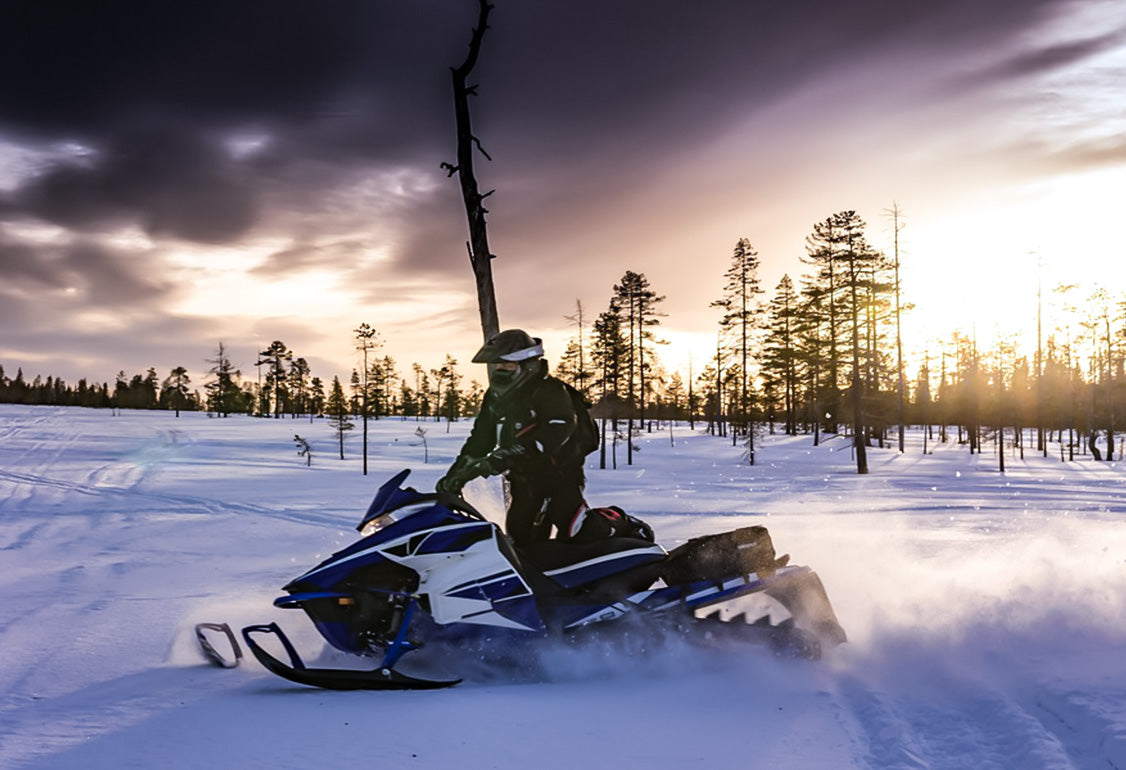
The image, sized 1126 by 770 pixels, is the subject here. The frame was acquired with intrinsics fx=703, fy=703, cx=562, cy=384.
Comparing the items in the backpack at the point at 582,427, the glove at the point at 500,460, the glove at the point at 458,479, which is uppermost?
the backpack at the point at 582,427

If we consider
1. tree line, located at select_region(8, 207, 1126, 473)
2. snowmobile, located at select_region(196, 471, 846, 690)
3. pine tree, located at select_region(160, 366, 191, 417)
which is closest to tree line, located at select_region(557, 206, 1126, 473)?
tree line, located at select_region(8, 207, 1126, 473)

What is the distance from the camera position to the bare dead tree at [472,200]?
32.9ft

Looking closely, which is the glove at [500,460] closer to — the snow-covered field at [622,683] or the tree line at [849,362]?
the snow-covered field at [622,683]

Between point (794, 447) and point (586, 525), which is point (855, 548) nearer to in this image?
point (586, 525)

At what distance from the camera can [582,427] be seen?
199 inches

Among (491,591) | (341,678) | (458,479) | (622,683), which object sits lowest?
→ (622,683)

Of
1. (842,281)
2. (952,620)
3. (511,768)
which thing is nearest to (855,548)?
(952,620)

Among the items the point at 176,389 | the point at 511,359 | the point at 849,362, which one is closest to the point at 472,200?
the point at 511,359

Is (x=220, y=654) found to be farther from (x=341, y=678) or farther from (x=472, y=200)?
(x=472, y=200)

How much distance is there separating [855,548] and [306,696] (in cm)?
763

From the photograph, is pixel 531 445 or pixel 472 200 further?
pixel 472 200

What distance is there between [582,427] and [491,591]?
4.32 feet

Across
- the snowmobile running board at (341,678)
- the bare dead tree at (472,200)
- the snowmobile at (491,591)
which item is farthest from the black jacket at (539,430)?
the bare dead tree at (472,200)

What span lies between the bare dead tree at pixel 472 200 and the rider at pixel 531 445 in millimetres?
5007
